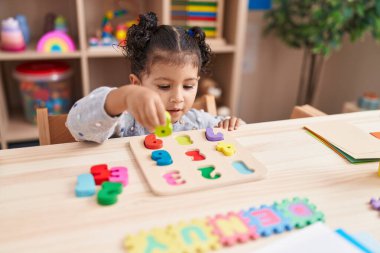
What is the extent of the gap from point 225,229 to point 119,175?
0.67ft

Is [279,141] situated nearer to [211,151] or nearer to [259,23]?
[211,151]

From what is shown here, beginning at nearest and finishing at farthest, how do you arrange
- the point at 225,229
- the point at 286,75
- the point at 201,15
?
1. the point at 225,229
2. the point at 201,15
3. the point at 286,75

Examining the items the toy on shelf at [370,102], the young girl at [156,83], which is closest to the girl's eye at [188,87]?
the young girl at [156,83]

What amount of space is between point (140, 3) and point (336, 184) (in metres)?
1.60

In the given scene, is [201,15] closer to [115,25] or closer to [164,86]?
[115,25]

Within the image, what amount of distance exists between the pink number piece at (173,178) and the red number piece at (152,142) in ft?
0.32

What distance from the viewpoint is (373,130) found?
32.3 inches

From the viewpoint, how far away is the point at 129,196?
1.73 feet

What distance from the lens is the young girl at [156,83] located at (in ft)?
2.24

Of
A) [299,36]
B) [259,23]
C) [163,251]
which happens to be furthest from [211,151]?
[259,23]

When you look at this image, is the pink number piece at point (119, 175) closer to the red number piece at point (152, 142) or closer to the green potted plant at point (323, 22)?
the red number piece at point (152, 142)

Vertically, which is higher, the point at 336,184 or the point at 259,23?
the point at 259,23

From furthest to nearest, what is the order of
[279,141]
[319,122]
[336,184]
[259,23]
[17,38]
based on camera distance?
[259,23] → [17,38] → [319,122] → [279,141] → [336,184]

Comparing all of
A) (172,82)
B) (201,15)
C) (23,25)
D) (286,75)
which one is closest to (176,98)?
(172,82)
